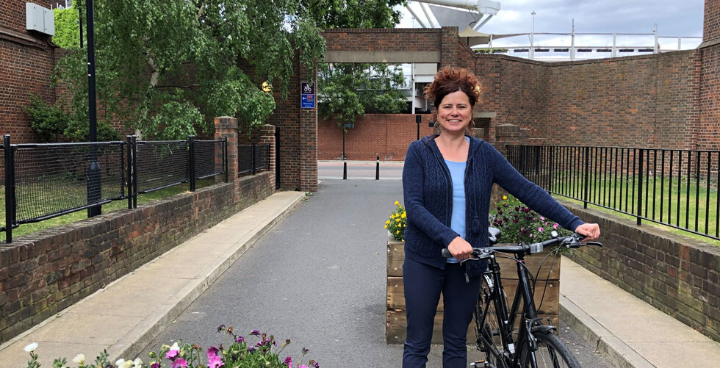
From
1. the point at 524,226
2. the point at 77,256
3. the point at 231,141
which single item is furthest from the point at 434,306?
the point at 231,141

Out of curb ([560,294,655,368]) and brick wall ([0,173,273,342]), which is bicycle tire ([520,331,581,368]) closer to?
curb ([560,294,655,368])

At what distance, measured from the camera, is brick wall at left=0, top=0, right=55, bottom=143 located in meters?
17.1

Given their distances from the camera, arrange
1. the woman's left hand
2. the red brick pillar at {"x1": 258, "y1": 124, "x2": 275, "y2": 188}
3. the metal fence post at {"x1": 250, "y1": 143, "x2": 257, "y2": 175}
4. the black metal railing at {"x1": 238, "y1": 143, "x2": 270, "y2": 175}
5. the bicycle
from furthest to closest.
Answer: the red brick pillar at {"x1": 258, "y1": 124, "x2": 275, "y2": 188}
the metal fence post at {"x1": 250, "y1": 143, "x2": 257, "y2": 175}
the black metal railing at {"x1": 238, "y1": 143, "x2": 270, "y2": 175}
the woman's left hand
the bicycle

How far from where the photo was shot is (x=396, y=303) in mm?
5141

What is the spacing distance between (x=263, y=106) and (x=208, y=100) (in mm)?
1497

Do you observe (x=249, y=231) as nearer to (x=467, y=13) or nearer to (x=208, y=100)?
(x=208, y=100)

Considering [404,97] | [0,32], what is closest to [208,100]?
[0,32]

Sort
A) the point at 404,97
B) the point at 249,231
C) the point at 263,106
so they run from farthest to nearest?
1. the point at 404,97
2. the point at 263,106
3. the point at 249,231

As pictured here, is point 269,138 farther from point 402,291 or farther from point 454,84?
point 454,84

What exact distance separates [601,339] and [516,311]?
207cm

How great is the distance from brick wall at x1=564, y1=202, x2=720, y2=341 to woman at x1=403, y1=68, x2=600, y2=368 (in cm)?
265

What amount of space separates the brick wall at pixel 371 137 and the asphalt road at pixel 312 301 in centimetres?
3393

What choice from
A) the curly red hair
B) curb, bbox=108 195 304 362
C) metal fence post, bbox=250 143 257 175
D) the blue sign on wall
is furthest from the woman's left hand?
the blue sign on wall

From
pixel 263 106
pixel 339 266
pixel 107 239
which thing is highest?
pixel 263 106
